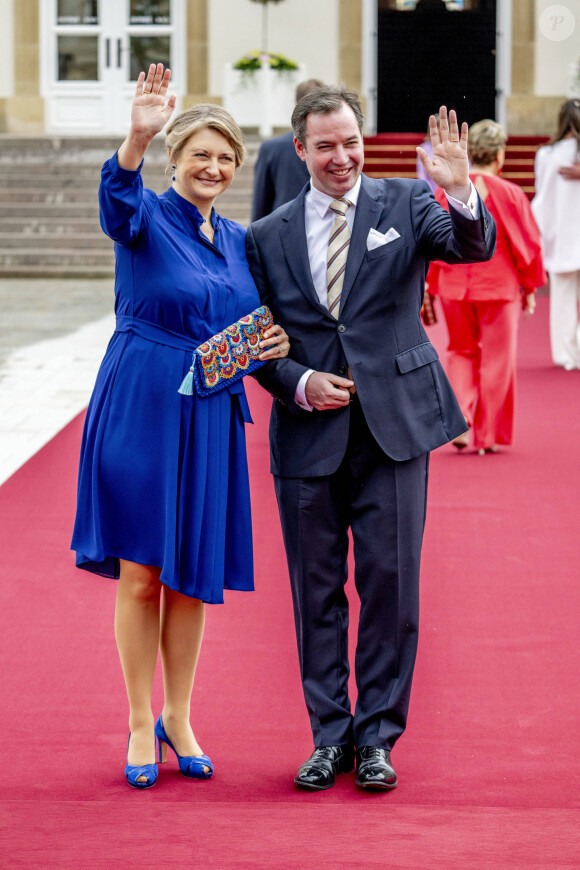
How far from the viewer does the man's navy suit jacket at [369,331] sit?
133 inches

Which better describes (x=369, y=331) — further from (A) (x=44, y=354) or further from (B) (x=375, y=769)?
(A) (x=44, y=354)

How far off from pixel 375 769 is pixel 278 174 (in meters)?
4.54

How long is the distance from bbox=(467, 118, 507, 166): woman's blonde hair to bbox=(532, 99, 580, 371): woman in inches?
125

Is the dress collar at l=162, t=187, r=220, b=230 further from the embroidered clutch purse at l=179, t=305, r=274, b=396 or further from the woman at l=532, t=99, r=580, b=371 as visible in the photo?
the woman at l=532, t=99, r=580, b=371

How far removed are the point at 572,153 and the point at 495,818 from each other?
8385 millimetres

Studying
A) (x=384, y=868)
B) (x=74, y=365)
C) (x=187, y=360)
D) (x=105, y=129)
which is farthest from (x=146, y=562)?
(x=105, y=129)

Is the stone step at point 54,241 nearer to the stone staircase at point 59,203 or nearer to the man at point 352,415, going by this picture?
the stone staircase at point 59,203

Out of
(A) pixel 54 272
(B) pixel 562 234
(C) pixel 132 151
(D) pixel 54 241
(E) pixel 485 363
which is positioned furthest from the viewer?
(D) pixel 54 241

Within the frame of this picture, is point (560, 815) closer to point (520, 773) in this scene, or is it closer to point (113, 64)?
point (520, 773)

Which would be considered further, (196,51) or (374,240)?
(196,51)

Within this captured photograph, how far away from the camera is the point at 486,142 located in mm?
7270

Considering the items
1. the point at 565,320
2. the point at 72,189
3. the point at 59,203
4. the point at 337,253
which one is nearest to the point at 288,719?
the point at 337,253

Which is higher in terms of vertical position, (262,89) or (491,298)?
(262,89)

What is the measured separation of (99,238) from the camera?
61.1ft
